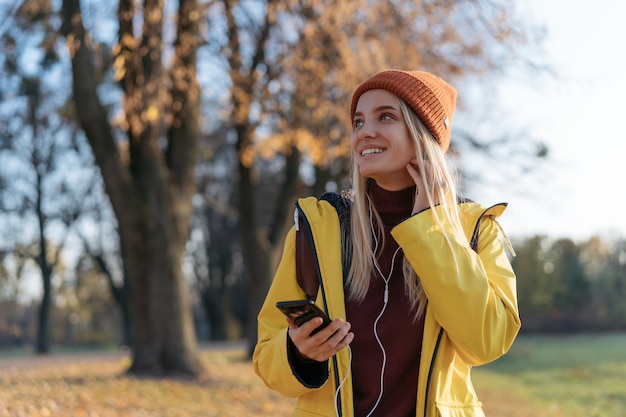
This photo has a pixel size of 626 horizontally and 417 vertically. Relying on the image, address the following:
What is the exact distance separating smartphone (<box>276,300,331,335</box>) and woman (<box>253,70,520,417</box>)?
0.8 inches

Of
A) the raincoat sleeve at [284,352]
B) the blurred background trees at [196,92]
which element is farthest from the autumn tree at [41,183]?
the raincoat sleeve at [284,352]

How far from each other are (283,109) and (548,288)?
21.5 metres

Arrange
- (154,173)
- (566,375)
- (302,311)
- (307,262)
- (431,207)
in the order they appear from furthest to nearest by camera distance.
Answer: (566,375) < (154,173) < (307,262) < (431,207) < (302,311)

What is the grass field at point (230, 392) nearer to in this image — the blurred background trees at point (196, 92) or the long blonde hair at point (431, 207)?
the blurred background trees at point (196, 92)

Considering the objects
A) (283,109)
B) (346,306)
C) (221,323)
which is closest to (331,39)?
(283,109)

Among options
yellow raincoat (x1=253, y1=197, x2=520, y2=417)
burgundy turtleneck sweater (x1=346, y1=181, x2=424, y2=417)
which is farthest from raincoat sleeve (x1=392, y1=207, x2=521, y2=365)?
burgundy turtleneck sweater (x1=346, y1=181, x2=424, y2=417)

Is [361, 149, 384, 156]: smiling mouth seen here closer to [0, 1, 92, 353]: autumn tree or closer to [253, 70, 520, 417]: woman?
[253, 70, 520, 417]: woman

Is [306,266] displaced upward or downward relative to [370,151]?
downward

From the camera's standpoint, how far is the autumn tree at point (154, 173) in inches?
432

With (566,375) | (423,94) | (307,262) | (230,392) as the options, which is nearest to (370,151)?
(423,94)

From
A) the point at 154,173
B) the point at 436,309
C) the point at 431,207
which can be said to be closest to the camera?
the point at 436,309

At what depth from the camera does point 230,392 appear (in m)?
11.5

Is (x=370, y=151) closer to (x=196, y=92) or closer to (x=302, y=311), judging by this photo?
(x=302, y=311)

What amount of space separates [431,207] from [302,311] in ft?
1.76
